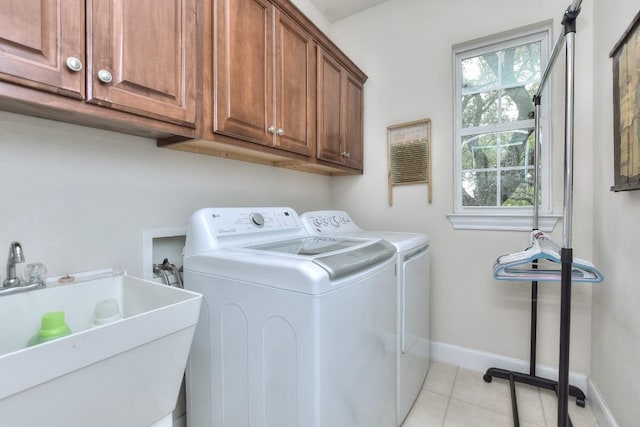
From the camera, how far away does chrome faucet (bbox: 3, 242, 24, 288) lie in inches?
36.2

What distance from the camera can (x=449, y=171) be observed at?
7.21 ft

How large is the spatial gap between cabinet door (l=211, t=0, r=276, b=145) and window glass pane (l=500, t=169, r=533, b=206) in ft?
5.48

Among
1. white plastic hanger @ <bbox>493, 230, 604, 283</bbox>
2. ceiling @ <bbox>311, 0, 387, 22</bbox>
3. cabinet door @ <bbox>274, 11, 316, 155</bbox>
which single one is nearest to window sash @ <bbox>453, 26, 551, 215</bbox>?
white plastic hanger @ <bbox>493, 230, 604, 283</bbox>

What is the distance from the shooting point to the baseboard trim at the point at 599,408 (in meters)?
1.45

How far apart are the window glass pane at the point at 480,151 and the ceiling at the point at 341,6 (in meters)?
1.39

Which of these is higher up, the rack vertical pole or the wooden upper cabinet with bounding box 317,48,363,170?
the wooden upper cabinet with bounding box 317,48,363,170

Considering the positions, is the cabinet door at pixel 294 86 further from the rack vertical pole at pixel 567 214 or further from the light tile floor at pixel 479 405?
the light tile floor at pixel 479 405

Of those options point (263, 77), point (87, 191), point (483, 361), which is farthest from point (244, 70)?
point (483, 361)

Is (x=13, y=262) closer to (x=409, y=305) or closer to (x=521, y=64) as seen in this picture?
(x=409, y=305)

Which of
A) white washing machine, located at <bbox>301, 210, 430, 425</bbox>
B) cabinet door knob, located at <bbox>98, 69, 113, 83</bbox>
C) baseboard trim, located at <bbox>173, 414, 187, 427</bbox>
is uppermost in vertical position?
cabinet door knob, located at <bbox>98, 69, 113, 83</bbox>

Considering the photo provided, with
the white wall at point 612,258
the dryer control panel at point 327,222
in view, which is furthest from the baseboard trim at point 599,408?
the dryer control panel at point 327,222

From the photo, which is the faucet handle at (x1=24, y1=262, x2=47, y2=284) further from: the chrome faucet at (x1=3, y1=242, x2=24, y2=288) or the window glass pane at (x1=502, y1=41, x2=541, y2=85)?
the window glass pane at (x1=502, y1=41, x2=541, y2=85)

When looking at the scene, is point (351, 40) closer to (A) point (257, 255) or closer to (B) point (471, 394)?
(A) point (257, 255)

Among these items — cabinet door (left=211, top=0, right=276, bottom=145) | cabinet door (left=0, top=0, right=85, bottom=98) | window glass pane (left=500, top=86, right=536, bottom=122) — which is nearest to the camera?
cabinet door (left=0, top=0, right=85, bottom=98)
